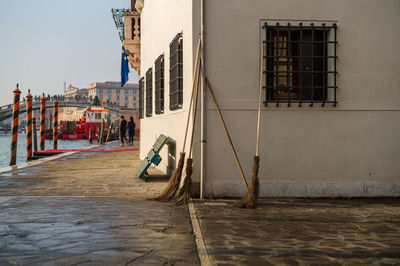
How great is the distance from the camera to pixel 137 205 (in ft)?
21.2

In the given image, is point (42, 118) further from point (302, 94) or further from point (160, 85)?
point (302, 94)

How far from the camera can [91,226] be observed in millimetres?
5051

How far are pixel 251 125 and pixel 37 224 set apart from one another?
3.47m

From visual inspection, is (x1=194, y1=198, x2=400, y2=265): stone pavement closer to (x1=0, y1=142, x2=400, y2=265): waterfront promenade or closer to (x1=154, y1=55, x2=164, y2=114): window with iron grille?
(x1=0, y1=142, x2=400, y2=265): waterfront promenade

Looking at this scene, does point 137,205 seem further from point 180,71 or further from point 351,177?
point 351,177

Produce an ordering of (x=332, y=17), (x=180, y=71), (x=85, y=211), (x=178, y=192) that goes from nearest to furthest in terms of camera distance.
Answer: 1. (x=85, y=211)
2. (x=178, y=192)
3. (x=332, y=17)
4. (x=180, y=71)

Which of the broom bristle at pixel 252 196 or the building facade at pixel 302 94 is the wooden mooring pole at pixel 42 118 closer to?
the building facade at pixel 302 94

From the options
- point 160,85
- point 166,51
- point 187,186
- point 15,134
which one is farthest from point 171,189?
point 15,134

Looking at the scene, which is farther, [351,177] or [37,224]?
[351,177]

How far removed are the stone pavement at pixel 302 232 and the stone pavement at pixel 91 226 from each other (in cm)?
36

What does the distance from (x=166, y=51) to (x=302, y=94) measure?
3606 millimetres

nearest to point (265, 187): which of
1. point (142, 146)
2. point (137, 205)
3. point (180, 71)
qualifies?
point (137, 205)

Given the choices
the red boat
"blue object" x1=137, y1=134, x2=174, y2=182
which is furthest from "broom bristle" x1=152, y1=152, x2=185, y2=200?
the red boat

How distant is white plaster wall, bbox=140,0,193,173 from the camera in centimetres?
757
